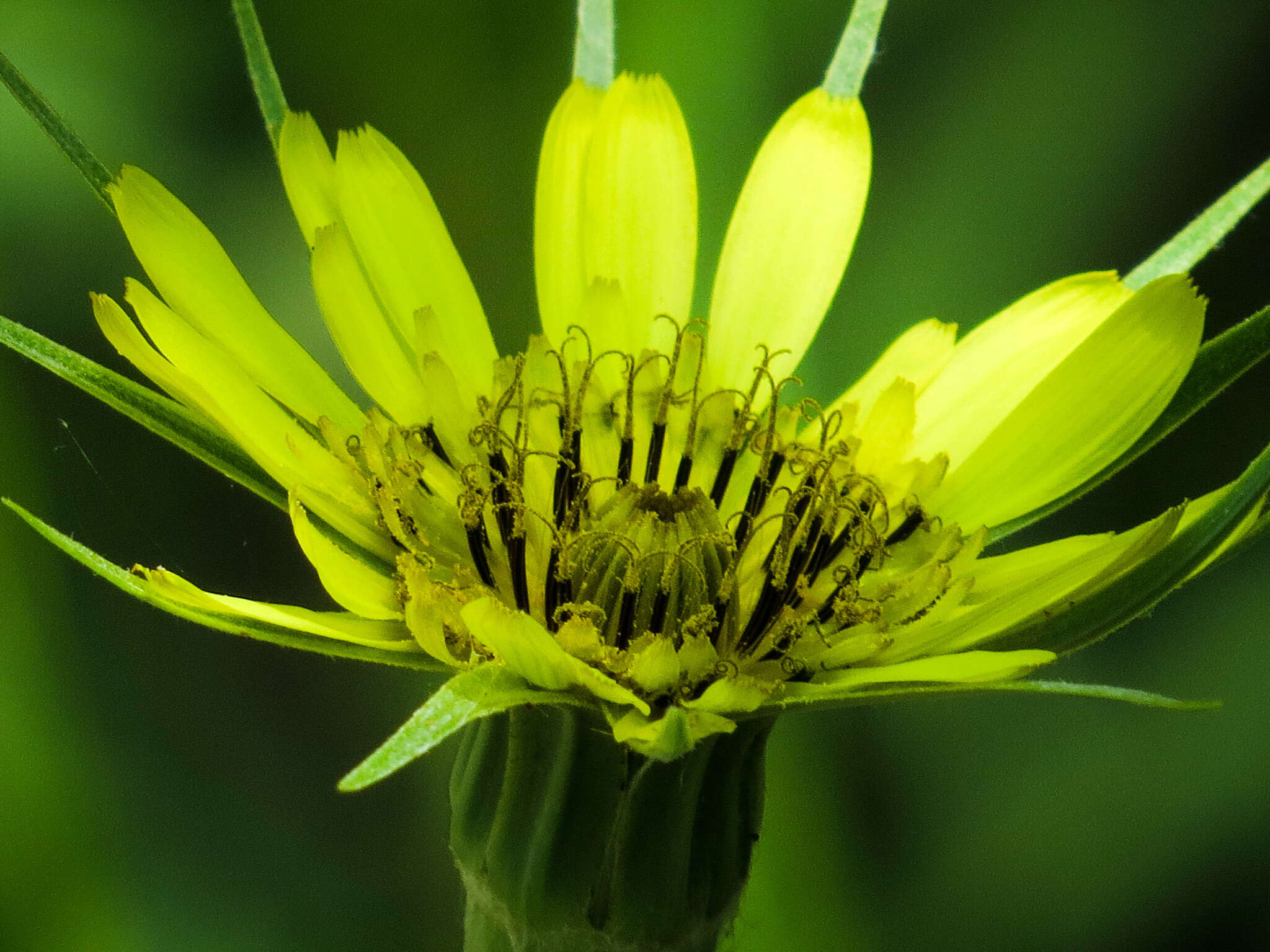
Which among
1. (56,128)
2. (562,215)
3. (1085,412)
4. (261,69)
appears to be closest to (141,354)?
(56,128)

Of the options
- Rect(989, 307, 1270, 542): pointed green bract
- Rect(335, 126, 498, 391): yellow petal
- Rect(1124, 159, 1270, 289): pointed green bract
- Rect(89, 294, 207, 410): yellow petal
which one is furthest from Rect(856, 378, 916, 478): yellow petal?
Rect(89, 294, 207, 410): yellow petal

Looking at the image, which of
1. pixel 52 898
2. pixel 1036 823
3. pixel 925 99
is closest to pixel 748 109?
pixel 925 99

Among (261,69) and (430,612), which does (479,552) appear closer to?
(430,612)

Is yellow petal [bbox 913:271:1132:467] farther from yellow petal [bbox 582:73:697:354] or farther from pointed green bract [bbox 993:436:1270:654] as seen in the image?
pointed green bract [bbox 993:436:1270:654]

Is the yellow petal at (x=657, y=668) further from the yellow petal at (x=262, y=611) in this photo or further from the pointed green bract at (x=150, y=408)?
the pointed green bract at (x=150, y=408)

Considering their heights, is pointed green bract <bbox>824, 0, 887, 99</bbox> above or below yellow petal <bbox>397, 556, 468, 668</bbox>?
above

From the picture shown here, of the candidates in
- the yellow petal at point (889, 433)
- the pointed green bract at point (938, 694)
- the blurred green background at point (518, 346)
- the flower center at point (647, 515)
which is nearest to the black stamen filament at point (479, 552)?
the flower center at point (647, 515)

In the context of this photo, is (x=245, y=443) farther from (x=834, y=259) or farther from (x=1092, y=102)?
(x=1092, y=102)
